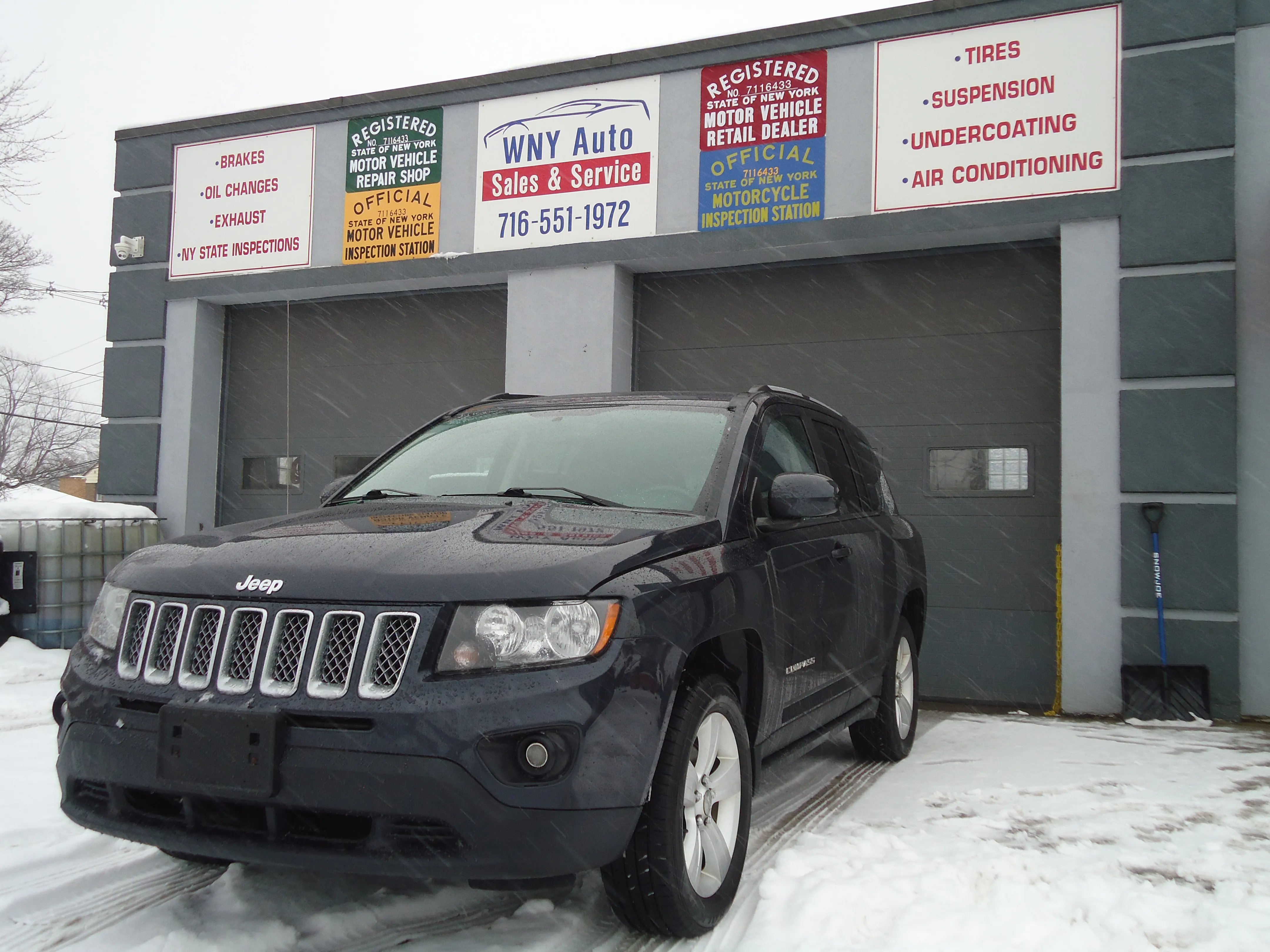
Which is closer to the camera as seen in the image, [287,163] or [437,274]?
[437,274]

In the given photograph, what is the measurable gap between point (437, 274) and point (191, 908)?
24.3 ft

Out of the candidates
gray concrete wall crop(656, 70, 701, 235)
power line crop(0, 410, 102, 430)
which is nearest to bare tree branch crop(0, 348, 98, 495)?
power line crop(0, 410, 102, 430)

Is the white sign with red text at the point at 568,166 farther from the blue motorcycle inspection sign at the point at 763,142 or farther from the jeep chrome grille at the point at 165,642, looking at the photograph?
the jeep chrome grille at the point at 165,642

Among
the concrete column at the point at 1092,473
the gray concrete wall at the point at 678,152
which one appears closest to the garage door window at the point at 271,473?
the gray concrete wall at the point at 678,152

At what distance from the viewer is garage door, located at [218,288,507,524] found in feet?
33.6

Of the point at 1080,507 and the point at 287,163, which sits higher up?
the point at 287,163

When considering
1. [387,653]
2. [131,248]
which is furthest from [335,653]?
[131,248]

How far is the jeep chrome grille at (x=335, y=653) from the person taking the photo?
2.71 metres

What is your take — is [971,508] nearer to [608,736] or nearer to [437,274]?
[437,274]

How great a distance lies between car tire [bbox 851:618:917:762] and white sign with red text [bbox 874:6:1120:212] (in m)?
3.97

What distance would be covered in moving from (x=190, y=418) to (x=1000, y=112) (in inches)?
317

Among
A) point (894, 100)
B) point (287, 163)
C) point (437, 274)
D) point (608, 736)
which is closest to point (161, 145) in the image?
point (287, 163)

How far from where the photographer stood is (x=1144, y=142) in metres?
7.77

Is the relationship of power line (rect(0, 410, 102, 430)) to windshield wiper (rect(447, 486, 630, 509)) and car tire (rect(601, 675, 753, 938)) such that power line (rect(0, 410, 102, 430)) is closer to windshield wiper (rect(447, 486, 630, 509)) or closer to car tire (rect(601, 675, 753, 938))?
windshield wiper (rect(447, 486, 630, 509))
